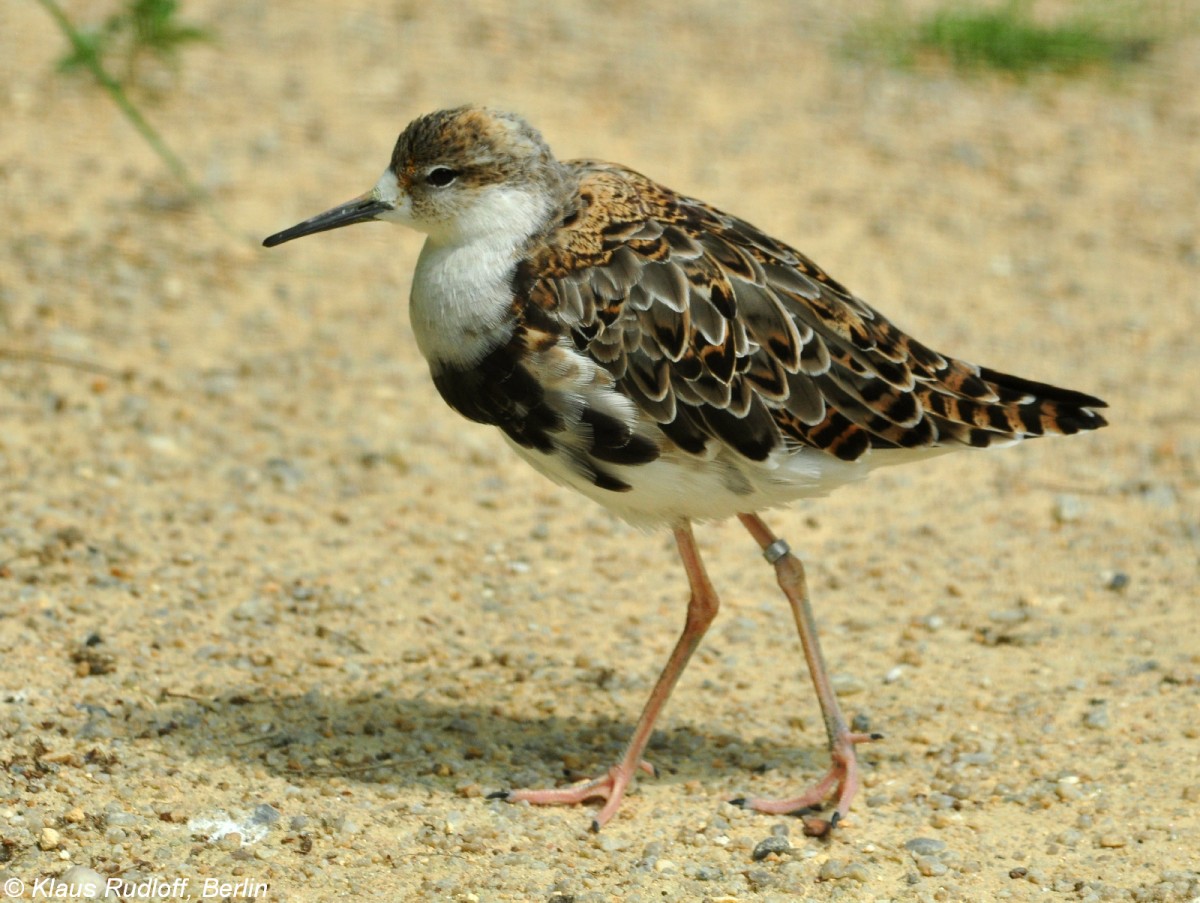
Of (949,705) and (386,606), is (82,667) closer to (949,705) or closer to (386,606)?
(386,606)

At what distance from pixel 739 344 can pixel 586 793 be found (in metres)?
1.81

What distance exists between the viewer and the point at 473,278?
5.80 m

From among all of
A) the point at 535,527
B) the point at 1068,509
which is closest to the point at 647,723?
the point at 535,527

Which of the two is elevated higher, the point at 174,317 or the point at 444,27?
the point at 444,27

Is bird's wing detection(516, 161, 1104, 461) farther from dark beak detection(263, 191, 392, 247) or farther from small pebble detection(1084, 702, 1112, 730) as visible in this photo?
small pebble detection(1084, 702, 1112, 730)

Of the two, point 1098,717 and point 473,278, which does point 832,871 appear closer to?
point 1098,717

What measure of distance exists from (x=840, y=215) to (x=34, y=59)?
599 cm

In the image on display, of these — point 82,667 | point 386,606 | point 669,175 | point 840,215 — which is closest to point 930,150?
point 840,215

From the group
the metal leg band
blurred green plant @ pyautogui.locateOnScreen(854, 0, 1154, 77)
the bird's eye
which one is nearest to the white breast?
the bird's eye

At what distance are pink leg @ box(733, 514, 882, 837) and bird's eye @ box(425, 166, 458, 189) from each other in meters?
1.72

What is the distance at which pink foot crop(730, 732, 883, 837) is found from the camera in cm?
598

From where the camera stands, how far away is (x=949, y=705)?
6.72m

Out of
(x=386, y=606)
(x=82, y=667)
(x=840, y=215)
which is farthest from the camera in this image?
(x=840, y=215)

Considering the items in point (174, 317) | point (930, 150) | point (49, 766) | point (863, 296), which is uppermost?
point (930, 150)
